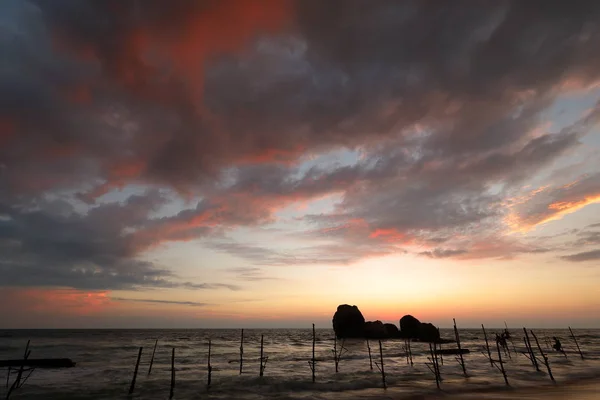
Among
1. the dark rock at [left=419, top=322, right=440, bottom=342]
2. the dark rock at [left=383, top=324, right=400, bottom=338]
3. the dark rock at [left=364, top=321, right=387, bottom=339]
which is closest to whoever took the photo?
the dark rock at [left=419, top=322, right=440, bottom=342]

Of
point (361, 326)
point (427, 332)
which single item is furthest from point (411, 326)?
point (361, 326)

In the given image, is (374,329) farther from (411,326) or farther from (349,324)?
(411,326)

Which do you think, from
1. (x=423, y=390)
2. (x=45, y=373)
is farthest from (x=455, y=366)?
(x=45, y=373)

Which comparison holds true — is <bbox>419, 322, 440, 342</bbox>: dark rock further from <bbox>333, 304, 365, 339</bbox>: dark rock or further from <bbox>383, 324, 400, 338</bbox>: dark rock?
<bbox>333, 304, 365, 339</bbox>: dark rock

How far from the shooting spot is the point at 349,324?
318 feet

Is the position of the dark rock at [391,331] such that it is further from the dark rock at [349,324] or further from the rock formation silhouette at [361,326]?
the dark rock at [349,324]

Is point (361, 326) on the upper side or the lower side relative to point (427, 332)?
upper

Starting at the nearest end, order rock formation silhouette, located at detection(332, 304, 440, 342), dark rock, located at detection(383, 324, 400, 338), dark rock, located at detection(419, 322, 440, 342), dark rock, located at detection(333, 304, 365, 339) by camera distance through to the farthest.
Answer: dark rock, located at detection(419, 322, 440, 342)
rock formation silhouette, located at detection(332, 304, 440, 342)
dark rock, located at detection(333, 304, 365, 339)
dark rock, located at detection(383, 324, 400, 338)

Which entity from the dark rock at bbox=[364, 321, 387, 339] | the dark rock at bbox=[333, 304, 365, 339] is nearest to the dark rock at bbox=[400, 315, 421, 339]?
the dark rock at bbox=[364, 321, 387, 339]

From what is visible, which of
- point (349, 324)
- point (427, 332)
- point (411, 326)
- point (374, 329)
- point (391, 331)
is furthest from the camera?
point (391, 331)

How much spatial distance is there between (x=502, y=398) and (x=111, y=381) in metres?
36.1

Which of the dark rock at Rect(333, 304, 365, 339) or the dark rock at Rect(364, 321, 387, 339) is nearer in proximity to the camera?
the dark rock at Rect(364, 321, 387, 339)

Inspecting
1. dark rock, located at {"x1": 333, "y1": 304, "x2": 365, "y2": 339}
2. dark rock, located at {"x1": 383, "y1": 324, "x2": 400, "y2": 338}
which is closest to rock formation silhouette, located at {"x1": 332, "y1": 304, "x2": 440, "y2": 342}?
dark rock, located at {"x1": 333, "y1": 304, "x2": 365, "y2": 339}

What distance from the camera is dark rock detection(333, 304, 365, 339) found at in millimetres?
96688
